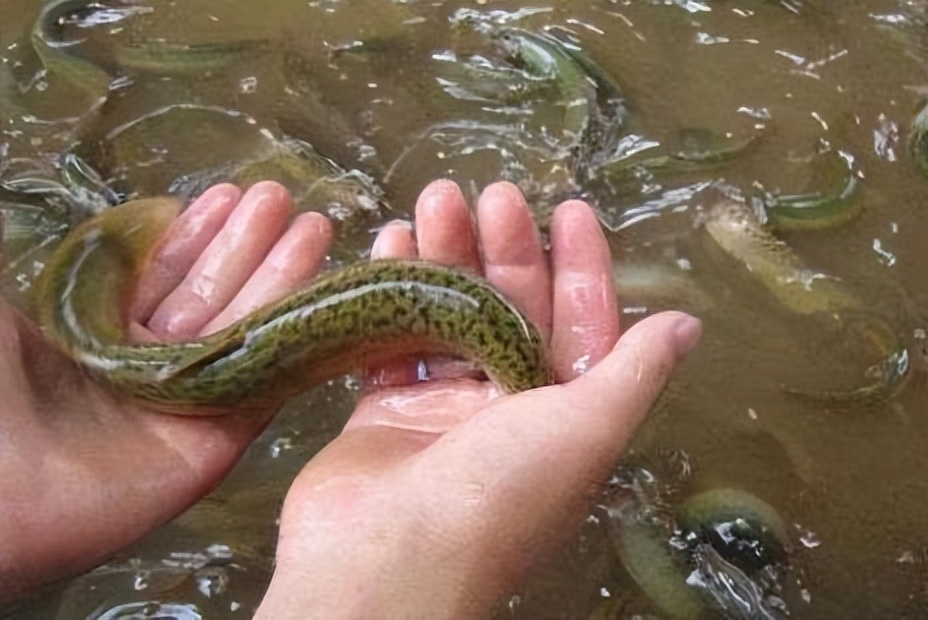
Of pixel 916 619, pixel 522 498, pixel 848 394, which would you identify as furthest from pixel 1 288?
pixel 916 619

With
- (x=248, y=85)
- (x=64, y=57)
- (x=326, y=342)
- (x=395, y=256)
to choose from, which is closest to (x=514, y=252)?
(x=395, y=256)

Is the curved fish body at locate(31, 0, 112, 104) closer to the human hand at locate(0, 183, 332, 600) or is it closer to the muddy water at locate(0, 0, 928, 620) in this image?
the muddy water at locate(0, 0, 928, 620)

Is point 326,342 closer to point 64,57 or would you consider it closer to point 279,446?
point 279,446

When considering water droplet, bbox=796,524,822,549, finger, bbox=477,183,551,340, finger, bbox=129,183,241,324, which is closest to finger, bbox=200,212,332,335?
finger, bbox=129,183,241,324

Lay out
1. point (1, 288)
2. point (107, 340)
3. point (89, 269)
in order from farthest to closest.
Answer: point (1, 288) < point (89, 269) < point (107, 340)

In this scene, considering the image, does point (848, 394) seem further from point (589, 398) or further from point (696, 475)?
point (589, 398)

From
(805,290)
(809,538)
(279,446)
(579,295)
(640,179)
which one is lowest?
(809,538)
